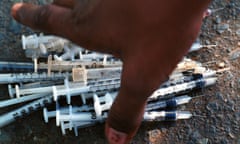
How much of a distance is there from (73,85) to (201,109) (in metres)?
0.59

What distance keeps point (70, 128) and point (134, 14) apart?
3.11ft

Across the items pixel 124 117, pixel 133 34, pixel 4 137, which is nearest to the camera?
pixel 133 34

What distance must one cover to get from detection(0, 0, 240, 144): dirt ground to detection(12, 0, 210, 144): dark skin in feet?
2.40

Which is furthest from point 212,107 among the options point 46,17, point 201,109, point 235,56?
point 46,17

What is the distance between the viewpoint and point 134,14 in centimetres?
90

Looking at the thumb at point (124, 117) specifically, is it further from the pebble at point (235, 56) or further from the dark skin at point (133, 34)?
the pebble at point (235, 56)

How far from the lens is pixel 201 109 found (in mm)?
1895

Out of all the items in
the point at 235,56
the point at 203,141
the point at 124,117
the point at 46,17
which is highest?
the point at 46,17

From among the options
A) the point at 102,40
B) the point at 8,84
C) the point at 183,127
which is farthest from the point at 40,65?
the point at 102,40

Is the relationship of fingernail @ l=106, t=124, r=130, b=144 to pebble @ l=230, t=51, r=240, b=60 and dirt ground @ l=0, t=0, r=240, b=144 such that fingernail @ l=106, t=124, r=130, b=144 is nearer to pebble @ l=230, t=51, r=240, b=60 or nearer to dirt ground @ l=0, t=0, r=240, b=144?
Result: dirt ground @ l=0, t=0, r=240, b=144

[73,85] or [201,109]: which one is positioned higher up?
[73,85]

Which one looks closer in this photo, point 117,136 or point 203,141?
point 117,136

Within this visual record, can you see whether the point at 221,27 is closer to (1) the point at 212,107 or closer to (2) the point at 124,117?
(1) the point at 212,107

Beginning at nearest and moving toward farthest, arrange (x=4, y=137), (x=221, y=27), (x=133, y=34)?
(x=133, y=34)
(x=4, y=137)
(x=221, y=27)
